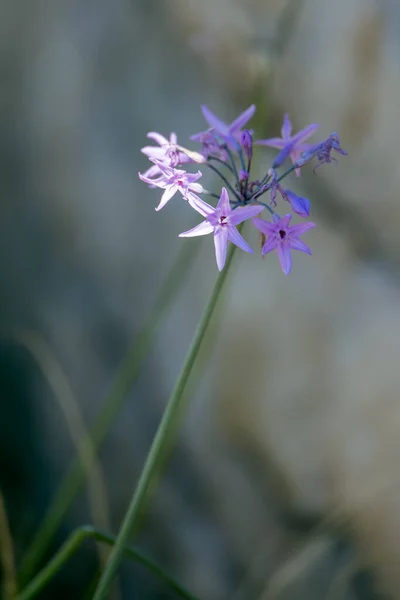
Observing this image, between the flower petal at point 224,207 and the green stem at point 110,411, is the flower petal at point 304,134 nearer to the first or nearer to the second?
the flower petal at point 224,207

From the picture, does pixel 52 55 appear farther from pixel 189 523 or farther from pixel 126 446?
pixel 189 523

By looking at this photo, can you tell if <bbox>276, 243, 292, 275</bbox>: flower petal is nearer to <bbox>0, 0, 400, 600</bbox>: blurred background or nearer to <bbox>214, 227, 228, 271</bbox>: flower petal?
<bbox>214, 227, 228, 271</bbox>: flower petal

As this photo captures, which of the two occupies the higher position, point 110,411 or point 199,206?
point 199,206

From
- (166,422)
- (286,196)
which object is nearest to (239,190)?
(286,196)

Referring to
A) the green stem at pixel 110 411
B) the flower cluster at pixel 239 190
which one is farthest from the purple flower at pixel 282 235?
the green stem at pixel 110 411

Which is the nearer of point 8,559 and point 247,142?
point 247,142

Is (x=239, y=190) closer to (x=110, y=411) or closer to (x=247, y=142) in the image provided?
(x=247, y=142)

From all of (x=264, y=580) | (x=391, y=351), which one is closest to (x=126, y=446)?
(x=264, y=580)
